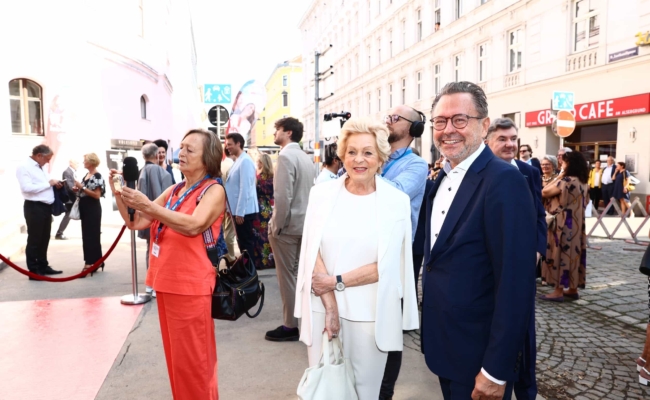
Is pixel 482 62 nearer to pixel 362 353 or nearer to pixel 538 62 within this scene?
pixel 538 62

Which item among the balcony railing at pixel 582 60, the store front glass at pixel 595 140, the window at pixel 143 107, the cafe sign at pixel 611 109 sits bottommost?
the store front glass at pixel 595 140

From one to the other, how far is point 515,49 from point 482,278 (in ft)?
65.6

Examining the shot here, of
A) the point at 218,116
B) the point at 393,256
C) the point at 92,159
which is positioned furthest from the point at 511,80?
the point at 393,256

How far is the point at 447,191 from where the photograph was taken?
2.04 meters

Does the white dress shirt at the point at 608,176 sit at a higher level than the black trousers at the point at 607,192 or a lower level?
higher

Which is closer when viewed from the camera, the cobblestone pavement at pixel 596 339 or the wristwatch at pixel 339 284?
the wristwatch at pixel 339 284

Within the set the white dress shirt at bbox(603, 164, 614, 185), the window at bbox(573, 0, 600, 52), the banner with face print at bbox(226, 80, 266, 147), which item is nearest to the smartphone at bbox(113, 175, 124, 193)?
the banner with face print at bbox(226, 80, 266, 147)

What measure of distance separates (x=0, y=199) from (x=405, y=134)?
37.9ft

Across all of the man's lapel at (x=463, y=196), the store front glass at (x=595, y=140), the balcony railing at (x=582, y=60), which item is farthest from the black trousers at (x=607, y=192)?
the man's lapel at (x=463, y=196)

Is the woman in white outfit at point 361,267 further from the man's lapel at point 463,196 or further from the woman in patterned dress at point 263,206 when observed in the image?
the woman in patterned dress at point 263,206

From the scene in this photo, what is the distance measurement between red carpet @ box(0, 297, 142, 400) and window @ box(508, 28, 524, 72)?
18447 millimetres

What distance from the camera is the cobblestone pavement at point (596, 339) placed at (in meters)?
3.48

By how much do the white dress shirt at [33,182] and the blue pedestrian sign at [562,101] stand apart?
393 inches

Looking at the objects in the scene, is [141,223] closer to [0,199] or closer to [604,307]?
[604,307]
